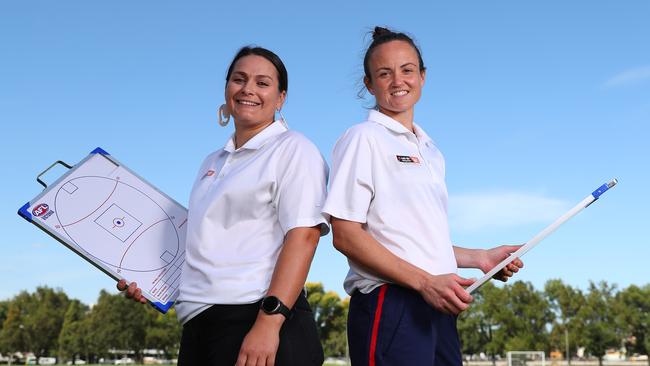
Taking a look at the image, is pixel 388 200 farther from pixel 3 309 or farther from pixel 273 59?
pixel 3 309

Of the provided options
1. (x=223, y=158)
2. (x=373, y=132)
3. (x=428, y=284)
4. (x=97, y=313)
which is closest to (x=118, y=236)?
(x=223, y=158)

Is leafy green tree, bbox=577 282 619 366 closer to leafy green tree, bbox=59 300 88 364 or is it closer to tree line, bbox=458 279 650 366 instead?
tree line, bbox=458 279 650 366

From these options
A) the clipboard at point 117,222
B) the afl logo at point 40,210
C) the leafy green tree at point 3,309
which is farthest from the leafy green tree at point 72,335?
the afl logo at point 40,210

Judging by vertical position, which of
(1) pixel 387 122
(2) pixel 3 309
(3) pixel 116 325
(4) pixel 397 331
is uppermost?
(2) pixel 3 309

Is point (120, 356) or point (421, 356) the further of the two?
point (120, 356)

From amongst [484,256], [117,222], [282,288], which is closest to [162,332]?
[117,222]

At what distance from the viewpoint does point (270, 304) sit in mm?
2906

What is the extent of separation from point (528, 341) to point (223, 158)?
68156 millimetres

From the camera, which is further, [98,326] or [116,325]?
[98,326]

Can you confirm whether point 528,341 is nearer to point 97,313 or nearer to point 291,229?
point 97,313

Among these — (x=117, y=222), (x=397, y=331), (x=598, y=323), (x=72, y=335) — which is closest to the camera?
(x=397, y=331)

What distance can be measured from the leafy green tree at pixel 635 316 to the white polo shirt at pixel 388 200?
227 ft

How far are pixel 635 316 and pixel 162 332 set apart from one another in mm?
50145

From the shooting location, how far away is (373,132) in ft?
11.3
